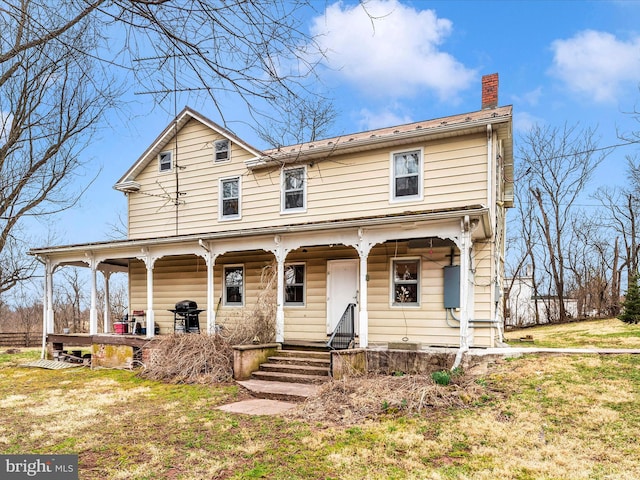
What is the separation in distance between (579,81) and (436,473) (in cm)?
1965

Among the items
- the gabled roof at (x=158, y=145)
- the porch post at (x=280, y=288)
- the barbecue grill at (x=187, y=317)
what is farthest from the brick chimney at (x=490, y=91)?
the barbecue grill at (x=187, y=317)

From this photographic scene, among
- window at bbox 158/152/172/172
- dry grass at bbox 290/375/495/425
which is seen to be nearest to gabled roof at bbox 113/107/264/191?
window at bbox 158/152/172/172

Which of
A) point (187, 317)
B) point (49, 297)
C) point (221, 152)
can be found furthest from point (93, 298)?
point (221, 152)

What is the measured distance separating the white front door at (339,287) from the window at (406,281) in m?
1.08

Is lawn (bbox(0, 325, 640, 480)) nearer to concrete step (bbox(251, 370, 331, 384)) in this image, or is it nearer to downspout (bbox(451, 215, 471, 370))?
downspout (bbox(451, 215, 471, 370))

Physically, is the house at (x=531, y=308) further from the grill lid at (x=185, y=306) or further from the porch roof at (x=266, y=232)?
the grill lid at (x=185, y=306)

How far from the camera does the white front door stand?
38.0 ft

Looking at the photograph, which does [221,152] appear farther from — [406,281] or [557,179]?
[557,179]

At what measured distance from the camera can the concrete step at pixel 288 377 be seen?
29.1 feet

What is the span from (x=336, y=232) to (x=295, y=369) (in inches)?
123

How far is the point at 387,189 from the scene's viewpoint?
11.4 m

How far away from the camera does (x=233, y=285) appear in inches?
531

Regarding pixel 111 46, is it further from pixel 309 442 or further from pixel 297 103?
pixel 309 442

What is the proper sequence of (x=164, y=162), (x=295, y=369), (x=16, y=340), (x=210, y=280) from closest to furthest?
(x=295, y=369) → (x=210, y=280) → (x=164, y=162) → (x=16, y=340)
